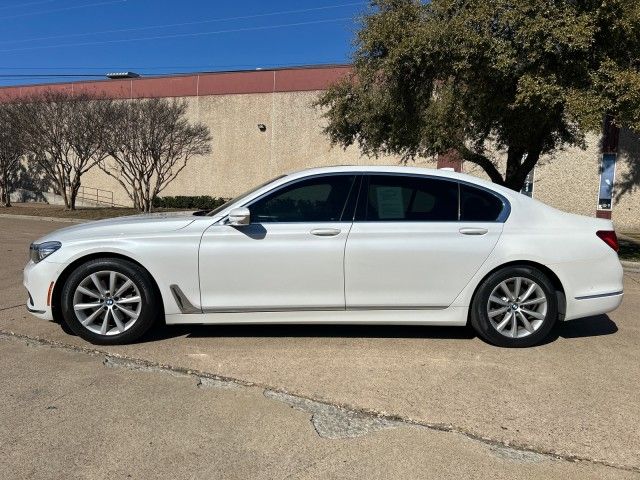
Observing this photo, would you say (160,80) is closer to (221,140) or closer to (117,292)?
(221,140)

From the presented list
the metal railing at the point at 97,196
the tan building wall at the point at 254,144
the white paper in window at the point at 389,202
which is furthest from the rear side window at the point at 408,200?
the metal railing at the point at 97,196

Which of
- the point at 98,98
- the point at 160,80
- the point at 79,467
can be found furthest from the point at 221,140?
the point at 79,467

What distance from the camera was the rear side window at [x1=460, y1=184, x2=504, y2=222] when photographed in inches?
186

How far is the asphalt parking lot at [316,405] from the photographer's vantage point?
9.44 ft

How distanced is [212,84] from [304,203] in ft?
90.4

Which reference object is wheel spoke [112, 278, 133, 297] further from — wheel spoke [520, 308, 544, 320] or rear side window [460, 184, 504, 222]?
wheel spoke [520, 308, 544, 320]

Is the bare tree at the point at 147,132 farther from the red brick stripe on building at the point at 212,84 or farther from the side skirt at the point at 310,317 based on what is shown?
the side skirt at the point at 310,317

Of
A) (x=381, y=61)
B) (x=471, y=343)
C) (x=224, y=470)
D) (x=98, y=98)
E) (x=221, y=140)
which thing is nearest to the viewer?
(x=224, y=470)

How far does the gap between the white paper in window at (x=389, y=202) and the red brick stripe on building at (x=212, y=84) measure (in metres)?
23.0

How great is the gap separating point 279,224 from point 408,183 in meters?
1.18

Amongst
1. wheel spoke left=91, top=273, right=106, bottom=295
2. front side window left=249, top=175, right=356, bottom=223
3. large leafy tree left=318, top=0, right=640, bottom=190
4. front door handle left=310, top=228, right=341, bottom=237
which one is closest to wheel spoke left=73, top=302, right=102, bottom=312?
wheel spoke left=91, top=273, right=106, bottom=295

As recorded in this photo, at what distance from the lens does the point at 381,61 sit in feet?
38.6

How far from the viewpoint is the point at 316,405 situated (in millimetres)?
3547

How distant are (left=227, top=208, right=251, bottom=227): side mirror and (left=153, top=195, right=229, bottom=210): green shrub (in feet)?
82.8
